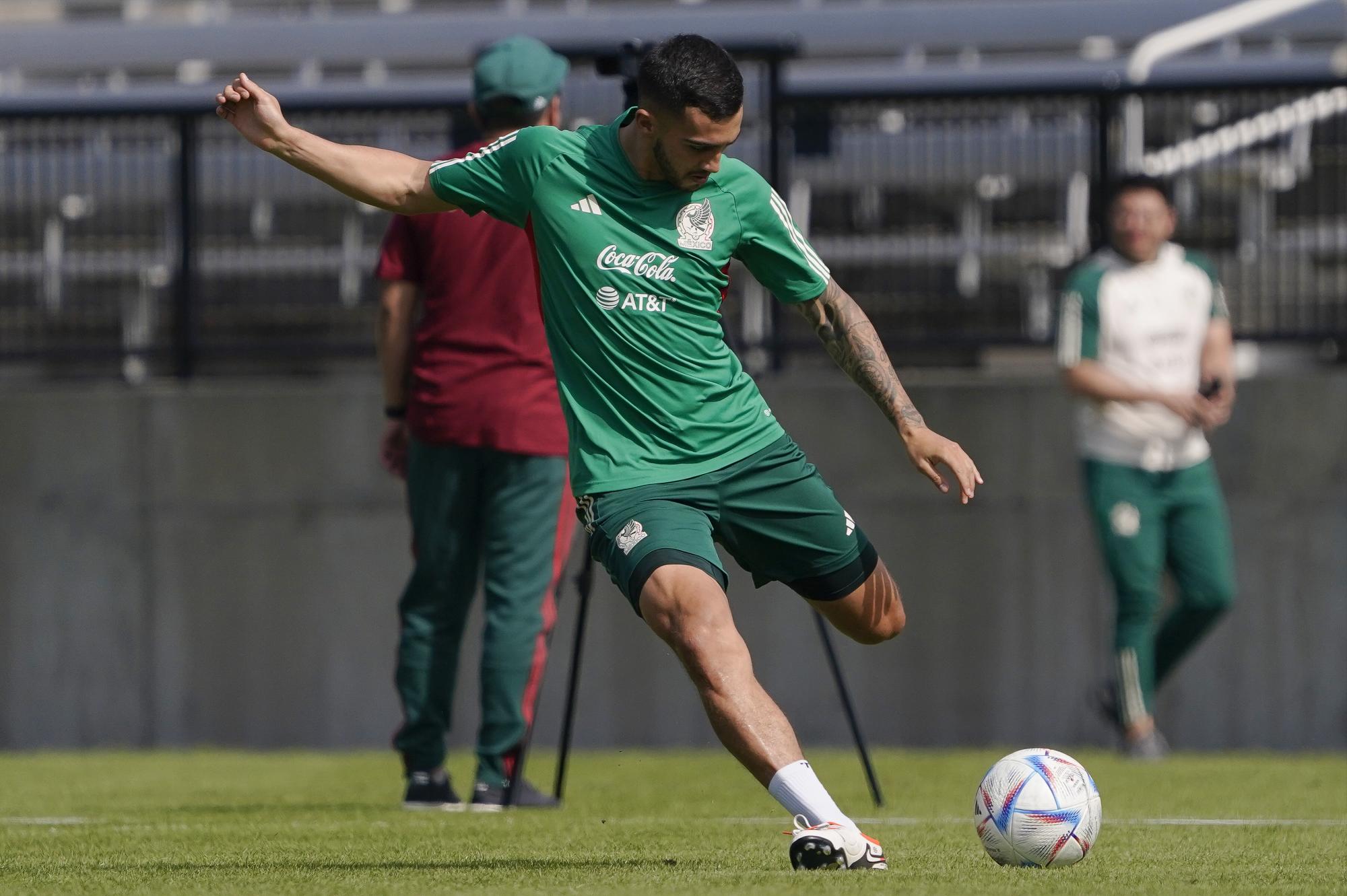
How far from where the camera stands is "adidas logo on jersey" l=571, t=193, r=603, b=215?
17.1 feet

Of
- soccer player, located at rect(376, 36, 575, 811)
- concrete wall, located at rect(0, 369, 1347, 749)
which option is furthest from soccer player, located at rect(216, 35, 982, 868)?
concrete wall, located at rect(0, 369, 1347, 749)

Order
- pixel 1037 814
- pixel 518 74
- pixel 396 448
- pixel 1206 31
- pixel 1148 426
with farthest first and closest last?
pixel 1206 31 < pixel 1148 426 < pixel 396 448 < pixel 518 74 < pixel 1037 814

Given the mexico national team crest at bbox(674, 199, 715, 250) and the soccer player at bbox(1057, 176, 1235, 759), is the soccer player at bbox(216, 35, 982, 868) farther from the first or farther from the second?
the soccer player at bbox(1057, 176, 1235, 759)

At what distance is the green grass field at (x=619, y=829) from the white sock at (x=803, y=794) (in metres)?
0.14

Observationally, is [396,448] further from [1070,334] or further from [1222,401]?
[1222,401]

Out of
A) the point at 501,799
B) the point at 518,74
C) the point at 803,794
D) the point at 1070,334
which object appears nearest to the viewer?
the point at 803,794

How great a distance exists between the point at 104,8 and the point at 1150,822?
12265mm

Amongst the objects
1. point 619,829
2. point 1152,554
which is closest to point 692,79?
point 619,829

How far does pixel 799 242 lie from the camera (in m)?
5.39

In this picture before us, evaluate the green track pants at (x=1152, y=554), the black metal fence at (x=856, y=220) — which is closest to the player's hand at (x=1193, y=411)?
the green track pants at (x=1152, y=554)

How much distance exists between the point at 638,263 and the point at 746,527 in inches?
28.2

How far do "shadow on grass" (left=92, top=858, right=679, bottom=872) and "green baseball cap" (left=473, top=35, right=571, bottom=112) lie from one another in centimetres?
276

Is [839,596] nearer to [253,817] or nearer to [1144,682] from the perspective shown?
[253,817]

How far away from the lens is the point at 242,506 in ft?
33.2
